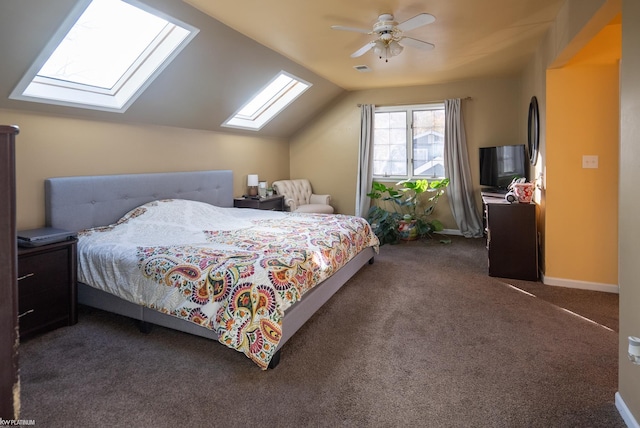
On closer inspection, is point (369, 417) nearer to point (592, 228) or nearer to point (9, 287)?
point (9, 287)

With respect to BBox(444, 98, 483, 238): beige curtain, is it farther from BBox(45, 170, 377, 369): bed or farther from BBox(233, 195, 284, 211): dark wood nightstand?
BBox(233, 195, 284, 211): dark wood nightstand

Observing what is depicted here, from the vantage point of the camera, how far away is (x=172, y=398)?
1972 millimetres

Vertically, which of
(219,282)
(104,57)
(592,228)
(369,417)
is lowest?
(369,417)

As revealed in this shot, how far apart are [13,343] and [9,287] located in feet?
0.34

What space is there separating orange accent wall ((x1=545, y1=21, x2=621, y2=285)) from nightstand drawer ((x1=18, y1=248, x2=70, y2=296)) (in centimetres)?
422

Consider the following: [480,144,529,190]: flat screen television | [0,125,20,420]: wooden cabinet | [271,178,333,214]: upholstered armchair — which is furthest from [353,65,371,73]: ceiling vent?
[0,125,20,420]: wooden cabinet

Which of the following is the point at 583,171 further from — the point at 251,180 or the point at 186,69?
the point at 251,180

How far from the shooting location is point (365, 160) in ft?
21.4

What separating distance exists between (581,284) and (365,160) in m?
3.75

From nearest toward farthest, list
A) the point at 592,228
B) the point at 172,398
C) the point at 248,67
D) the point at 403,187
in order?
the point at 172,398 → the point at 592,228 → the point at 248,67 → the point at 403,187

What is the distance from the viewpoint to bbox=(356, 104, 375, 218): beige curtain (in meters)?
6.47

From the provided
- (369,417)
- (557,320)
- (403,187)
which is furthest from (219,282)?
(403,187)

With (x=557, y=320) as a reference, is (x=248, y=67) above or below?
above

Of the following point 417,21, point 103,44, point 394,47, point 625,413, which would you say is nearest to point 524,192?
point 394,47
